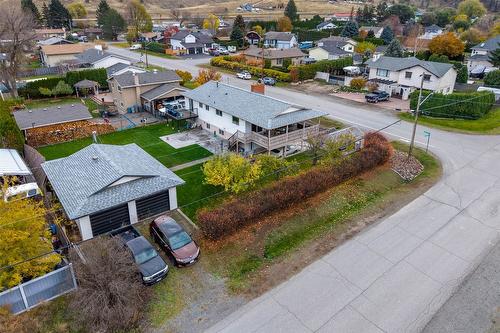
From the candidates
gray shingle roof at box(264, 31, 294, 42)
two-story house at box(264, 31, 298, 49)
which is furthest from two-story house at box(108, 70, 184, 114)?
gray shingle roof at box(264, 31, 294, 42)

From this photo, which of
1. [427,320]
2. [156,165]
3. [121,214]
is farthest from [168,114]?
[427,320]

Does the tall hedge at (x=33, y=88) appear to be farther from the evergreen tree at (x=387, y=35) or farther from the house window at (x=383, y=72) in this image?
the evergreen tree at (x=387, y=35)

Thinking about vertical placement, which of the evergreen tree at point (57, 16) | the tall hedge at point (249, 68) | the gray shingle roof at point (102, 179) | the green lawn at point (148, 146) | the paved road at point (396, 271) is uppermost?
the evergreen tree at point (57, 16)

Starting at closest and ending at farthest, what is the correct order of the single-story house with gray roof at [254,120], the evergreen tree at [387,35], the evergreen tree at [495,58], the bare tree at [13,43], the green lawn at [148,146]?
1. the single-story house with gray roof at [254,120]
2. the green lawn at [148,146]
3. the bare tree at [13,43]
4. the evergreen tree at [495,58]
5. the evergreen tree at [387,35]

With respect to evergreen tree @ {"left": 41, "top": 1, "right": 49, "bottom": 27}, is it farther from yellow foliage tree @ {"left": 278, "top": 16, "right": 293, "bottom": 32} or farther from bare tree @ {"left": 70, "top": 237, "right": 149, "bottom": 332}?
bare tree @ {"left": 70, "top": 237, "right": 149, "bottom": 332}

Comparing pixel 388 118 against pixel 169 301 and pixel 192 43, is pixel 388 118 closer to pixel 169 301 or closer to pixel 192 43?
pixel 169 301

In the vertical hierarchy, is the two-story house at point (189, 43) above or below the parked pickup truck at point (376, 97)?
above

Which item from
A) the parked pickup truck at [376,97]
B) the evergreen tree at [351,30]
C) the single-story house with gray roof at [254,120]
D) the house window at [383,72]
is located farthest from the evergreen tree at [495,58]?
the single-story house with gray roof at [254,120]

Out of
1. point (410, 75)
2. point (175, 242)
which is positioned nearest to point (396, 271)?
point (175, 242)
